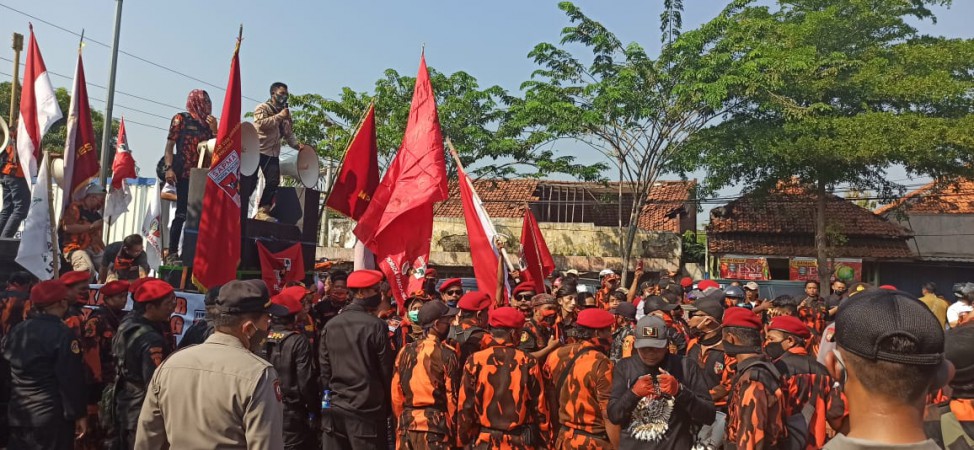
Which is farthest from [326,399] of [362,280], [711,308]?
[711,308]

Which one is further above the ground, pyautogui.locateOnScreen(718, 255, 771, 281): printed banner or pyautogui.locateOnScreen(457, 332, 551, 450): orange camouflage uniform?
pyautogui.locateOnScreen(718, 255, 771, 281): printed banner

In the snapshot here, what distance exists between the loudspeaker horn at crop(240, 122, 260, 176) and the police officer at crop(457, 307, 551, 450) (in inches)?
178

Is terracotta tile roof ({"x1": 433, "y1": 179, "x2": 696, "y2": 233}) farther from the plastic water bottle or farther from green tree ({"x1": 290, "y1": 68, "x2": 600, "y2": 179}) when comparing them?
the plastic water bottle

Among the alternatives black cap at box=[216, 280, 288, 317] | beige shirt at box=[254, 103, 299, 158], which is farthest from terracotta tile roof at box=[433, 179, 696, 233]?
black cap at box=[216, 280, 288, 317]

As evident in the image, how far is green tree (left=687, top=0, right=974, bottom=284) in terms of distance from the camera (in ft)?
70.9

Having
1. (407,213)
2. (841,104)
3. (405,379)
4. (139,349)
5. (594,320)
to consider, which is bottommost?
(405,379)

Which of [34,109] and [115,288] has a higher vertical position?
[34,109]

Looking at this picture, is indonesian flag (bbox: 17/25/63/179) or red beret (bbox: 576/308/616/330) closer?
red beret (bbox: 576/308/616/330)

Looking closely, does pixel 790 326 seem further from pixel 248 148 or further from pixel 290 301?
pixel 248 148

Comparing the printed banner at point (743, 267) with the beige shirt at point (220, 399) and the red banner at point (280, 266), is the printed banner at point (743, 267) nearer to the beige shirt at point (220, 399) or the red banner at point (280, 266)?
the red banner at point (280, 266)

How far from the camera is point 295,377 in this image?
20.2 ft

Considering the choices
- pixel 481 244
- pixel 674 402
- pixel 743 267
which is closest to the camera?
pixel 674 402

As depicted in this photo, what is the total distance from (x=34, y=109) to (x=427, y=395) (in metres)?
6.69

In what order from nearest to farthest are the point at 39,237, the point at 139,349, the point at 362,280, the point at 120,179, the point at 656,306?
the point at 139,349 < the point at 362,280 < the point at 39,237 < the point at 656,306 < the point at 120,179
